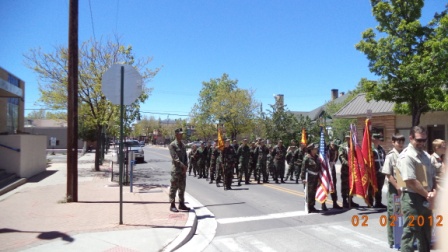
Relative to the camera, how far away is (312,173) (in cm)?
900

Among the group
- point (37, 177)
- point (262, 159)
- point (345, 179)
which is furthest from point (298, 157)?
point (37, 177)

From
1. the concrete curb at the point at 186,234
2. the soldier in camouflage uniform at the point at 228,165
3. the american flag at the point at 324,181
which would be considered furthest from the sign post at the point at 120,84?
the soldier in camouflage uniform at the point at 228,165

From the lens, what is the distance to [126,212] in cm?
850

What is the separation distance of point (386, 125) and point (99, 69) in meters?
17.3

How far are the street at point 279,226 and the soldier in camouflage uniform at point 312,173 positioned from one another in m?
0.34

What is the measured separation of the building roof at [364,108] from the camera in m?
21.7

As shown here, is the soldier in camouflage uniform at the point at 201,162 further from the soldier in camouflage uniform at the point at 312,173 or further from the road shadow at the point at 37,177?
the soldier in camouflage uniform at the point at 312,173

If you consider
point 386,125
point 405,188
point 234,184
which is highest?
point 386,125

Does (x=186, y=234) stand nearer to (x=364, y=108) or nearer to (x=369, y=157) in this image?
(x=369, y=157)

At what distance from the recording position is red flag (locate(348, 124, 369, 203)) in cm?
870

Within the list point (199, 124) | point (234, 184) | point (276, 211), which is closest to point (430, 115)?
point (234, 184)

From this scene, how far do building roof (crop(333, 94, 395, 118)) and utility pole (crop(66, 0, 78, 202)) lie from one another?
17062 millimetres

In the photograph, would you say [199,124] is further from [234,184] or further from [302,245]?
[302,245]

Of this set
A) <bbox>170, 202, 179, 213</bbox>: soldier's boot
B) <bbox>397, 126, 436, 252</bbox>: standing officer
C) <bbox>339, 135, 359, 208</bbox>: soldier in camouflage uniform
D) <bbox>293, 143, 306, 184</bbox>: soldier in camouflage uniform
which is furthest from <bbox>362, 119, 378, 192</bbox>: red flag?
<bbox>293, 143, 306, 184</bbox>: soldier in camouflage uniform
